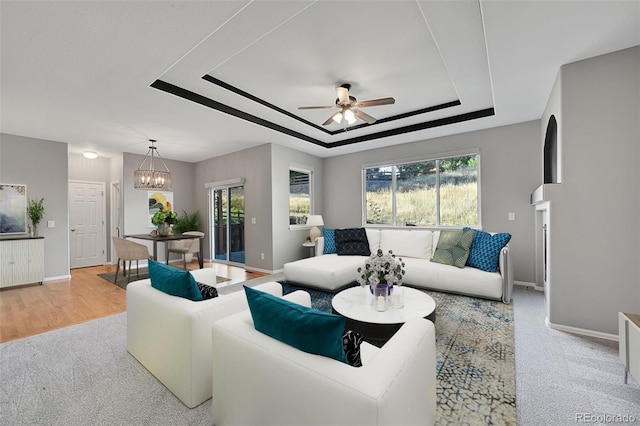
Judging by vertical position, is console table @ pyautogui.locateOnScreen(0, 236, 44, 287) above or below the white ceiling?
below

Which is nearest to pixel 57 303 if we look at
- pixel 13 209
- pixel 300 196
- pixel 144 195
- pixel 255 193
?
pixel 13 209

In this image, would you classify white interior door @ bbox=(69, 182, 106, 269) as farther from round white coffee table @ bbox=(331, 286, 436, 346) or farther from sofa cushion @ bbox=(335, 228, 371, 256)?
round white coffee table @ bbox=(331, 286, 436, 346)

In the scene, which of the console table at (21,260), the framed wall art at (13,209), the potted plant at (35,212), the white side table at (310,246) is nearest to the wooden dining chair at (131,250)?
the console table at (21,260)

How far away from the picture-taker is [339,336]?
3.48 ft

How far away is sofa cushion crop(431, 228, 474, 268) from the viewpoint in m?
3.88

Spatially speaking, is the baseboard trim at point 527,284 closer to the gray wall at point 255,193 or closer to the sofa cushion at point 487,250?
the sofa cushion at point 487,250

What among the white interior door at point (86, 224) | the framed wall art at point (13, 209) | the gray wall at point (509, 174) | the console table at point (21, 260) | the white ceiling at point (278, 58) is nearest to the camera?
the white ceiling at point (278, 58)

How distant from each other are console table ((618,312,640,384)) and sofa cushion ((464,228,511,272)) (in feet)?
5.84

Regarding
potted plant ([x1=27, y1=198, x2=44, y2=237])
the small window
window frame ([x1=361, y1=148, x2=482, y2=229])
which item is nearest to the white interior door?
potted plant ([x1=27, y1=198, x2=44, y2=237])

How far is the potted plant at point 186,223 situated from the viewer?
6762mm

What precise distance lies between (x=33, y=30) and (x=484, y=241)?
5.14 meters

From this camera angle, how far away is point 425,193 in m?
5.13

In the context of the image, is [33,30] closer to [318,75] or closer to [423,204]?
[318,75]

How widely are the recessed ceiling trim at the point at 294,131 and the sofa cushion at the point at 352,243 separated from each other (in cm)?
183
